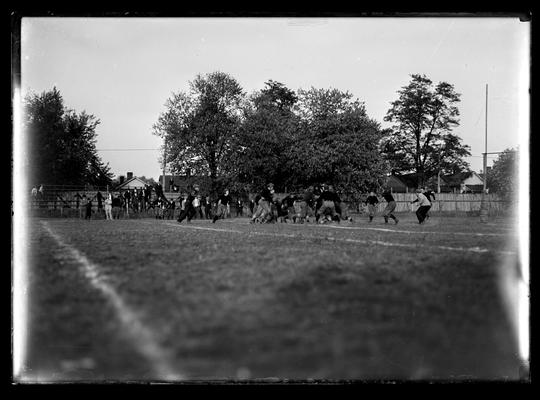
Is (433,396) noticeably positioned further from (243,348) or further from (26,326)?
(26,326)

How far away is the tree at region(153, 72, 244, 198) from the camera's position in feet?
137

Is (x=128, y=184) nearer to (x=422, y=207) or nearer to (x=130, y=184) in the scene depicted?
(x=130, y=184)

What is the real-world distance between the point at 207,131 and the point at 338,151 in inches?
378

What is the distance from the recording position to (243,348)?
412cm

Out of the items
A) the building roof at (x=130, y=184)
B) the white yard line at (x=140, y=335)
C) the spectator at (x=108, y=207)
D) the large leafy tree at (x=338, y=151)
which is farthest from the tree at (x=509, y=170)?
the large leafy tree at (x=338, y=151)

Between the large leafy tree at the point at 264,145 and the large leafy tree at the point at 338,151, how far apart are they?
0.96 m

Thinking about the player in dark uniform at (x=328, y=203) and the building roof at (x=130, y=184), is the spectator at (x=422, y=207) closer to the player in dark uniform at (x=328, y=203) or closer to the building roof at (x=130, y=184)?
the player in dark uniform at (x=328, y=203)

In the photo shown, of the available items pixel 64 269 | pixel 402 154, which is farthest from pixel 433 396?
pixel 402 154

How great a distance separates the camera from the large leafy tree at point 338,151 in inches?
1677

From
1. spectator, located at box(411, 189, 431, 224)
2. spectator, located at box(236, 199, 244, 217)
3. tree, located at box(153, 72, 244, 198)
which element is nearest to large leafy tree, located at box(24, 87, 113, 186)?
spectator, located at box(411, 189, 431, 224)

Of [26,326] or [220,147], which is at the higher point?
[220,147]

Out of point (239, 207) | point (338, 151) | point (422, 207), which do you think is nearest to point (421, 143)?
point (422, 207)

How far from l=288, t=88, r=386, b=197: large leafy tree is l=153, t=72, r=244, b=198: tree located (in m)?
5.28
